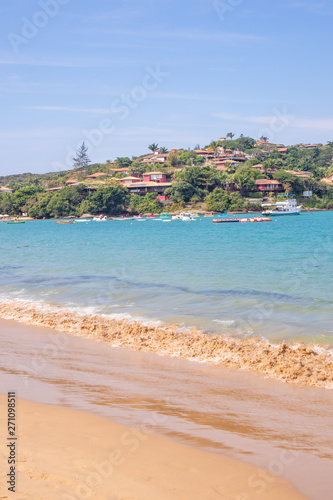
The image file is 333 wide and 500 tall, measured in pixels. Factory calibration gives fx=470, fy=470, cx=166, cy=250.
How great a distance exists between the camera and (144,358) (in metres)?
9.52

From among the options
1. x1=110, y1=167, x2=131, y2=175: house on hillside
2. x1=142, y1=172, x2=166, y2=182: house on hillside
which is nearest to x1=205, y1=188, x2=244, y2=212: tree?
x1=142, y1=172, x2=166, y2=182: house on hillside

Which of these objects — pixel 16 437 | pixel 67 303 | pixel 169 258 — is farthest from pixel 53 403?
pixel 169 258

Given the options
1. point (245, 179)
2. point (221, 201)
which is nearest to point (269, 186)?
point (245, 179)

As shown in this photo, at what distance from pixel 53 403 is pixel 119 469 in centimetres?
224

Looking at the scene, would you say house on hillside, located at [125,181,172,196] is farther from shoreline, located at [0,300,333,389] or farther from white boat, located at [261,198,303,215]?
shoreline, located at [0,300,333,389]

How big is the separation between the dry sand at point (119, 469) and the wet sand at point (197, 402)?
0.17 meters

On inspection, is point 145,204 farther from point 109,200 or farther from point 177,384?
point 177,384

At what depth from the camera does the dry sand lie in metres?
4.55

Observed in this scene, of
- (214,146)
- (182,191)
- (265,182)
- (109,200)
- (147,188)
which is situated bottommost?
(109,200)

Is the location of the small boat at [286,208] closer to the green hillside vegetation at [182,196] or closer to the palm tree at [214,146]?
the green hillside vegetation at [182,196]

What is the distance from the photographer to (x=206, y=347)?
9.86 metres

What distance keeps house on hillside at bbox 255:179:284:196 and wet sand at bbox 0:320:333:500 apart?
112m

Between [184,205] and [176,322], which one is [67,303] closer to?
[176,322]

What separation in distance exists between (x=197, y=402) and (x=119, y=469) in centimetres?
223
